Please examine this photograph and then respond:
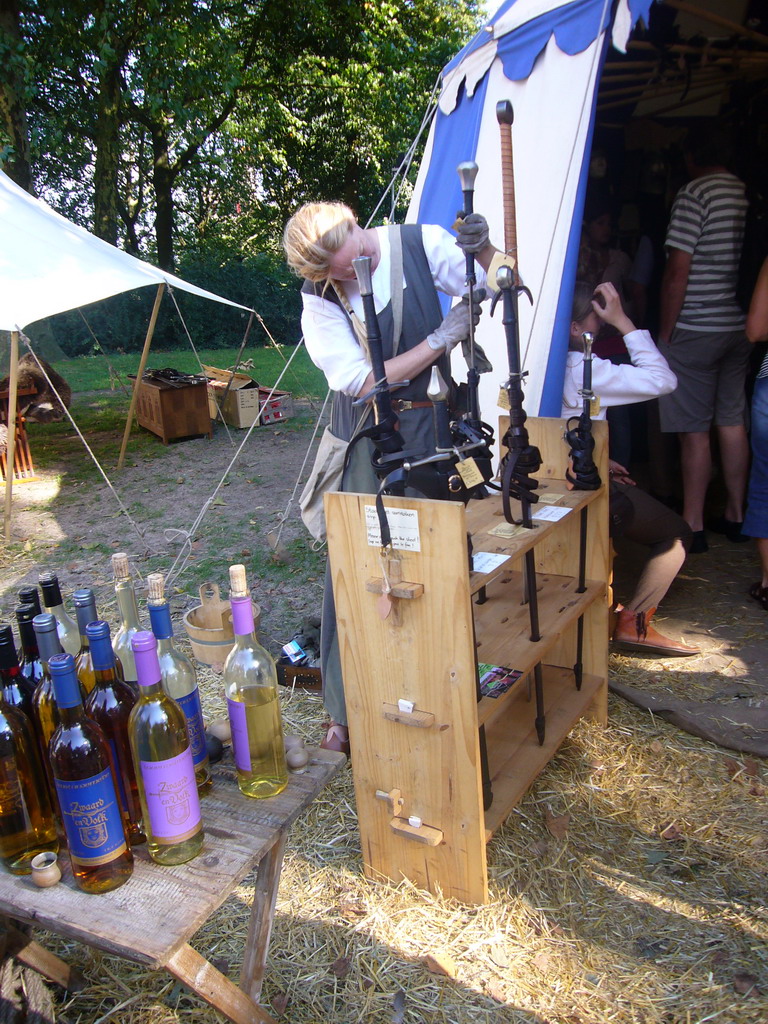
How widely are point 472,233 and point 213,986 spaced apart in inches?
70.2

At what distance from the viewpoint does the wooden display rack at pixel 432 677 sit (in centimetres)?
170

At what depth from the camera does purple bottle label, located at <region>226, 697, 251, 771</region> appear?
1.39m

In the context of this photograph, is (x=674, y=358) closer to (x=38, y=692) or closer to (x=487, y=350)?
(x=487, y=350)

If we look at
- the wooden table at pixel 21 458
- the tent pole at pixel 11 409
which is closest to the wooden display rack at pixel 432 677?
the tent pole at pixel 11 409

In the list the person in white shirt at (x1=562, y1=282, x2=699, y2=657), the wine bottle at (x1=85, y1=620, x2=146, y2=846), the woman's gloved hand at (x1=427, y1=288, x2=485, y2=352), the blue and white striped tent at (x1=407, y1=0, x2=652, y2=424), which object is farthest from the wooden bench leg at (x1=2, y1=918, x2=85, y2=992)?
the blue and white striped tent at (x1=407, y1=0, x2=652, y2=424)

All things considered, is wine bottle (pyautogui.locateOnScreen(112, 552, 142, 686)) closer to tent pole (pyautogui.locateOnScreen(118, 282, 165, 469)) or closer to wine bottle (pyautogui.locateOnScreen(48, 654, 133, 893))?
wine bottle (pyautogui.locateOnScreen(48, 654, 133, 893))

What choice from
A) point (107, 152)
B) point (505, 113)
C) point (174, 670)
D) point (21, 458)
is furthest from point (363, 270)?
point (107, 152)

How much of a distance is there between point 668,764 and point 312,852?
50.0 inches

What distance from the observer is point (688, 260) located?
3803 millimetres

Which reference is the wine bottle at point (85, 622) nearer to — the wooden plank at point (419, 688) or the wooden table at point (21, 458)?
the wooden plank at point (419, 688)

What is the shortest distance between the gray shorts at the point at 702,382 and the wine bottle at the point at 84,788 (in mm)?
3481

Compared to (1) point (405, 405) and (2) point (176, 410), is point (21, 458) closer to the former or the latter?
(2) point (176, 410)

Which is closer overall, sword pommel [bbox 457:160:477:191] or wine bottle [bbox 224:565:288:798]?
wine bottle [bbox 224:565:288:798]

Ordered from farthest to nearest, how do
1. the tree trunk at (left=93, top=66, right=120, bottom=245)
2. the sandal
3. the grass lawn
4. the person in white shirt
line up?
the tree trunk at (left=93, top=66, right=120, bottom=245) → the grass lawn → the person in white shirt → the sandal
